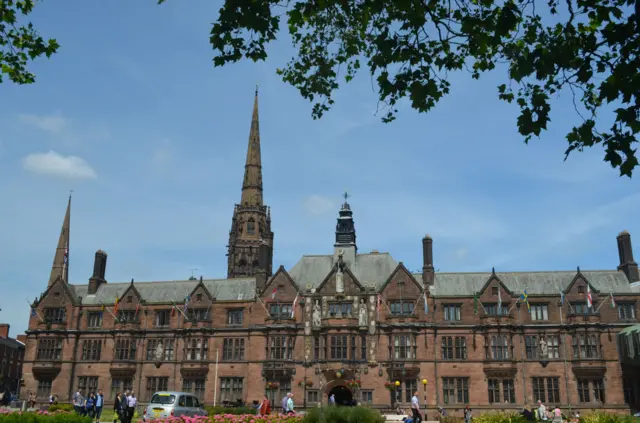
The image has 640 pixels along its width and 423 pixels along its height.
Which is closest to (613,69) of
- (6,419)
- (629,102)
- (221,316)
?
(629,102)

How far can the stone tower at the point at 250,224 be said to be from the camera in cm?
8369

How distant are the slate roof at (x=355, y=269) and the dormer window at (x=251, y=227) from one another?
27799 mm

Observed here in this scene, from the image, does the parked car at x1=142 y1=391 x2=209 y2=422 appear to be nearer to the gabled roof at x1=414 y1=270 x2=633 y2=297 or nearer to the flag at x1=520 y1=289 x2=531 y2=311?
the gabled roof at x1=414 y1=270 x2=633 y2=297

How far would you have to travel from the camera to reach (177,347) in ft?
181

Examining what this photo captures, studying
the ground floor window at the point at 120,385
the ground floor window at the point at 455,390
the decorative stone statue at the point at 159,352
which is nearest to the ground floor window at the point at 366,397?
the ground floor window at the point at 455,390

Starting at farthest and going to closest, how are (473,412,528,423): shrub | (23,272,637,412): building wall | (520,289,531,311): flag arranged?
1. (520,289,531,311): flag
2. (23,272,637,412): building wall
3. (473,412,528,423): shrub

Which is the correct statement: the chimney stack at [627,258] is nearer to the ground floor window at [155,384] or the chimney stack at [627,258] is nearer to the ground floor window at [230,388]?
the ground floor window at [230,388]

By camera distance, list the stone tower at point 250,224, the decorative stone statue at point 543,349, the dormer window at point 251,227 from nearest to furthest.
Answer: the decorative stone statue at point 543,349
the stone tower at point 250,224
the dormer window at point 251,227

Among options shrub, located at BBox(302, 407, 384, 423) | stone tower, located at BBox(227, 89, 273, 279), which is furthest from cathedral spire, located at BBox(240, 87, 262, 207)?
shrub, located at BBox(302, 407, 384, 423)

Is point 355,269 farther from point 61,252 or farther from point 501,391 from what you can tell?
point 61,252

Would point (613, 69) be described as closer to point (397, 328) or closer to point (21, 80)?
point (21, 80)

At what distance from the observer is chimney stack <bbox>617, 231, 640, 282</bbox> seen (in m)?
53.0

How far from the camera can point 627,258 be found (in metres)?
53.8

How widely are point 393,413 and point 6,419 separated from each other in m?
34.0
